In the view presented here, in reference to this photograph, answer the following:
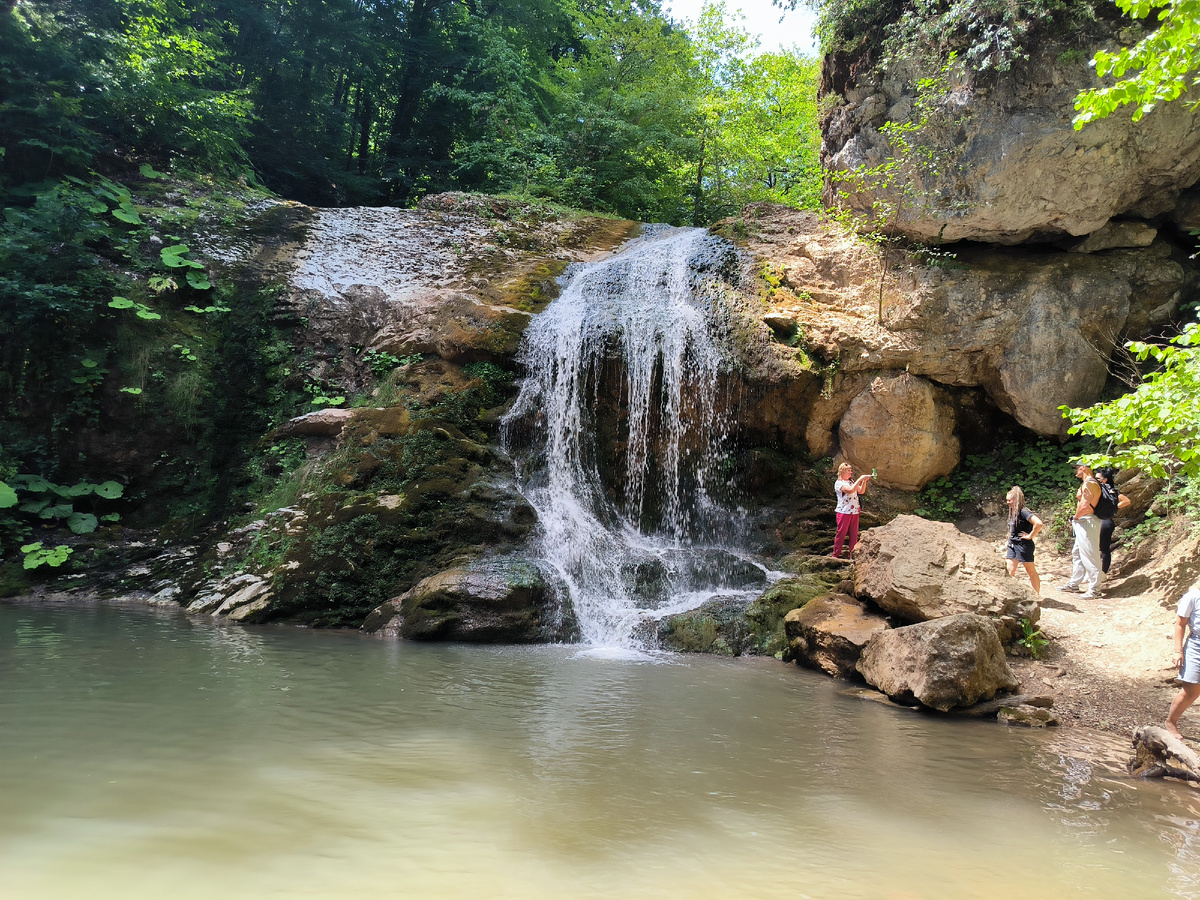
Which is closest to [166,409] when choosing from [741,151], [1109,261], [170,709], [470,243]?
[470,243]

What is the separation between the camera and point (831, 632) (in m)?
7.58

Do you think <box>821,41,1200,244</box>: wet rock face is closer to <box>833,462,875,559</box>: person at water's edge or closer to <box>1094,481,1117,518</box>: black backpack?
<box>1094,481,1117,518</box>: black backpack

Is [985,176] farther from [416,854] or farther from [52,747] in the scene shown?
[52,747]

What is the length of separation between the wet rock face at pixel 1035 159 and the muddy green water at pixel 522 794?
8.58 metres

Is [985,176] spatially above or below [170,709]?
above

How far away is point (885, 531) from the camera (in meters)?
8.75

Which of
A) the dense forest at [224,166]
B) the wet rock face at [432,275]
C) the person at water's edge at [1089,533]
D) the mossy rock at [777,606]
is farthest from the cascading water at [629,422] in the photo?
the person at water's edge at [1089,533]

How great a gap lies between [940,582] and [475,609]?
204 inches

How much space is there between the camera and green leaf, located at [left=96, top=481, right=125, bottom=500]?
10789mm

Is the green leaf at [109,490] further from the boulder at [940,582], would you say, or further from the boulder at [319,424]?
the boulder at [940,582]

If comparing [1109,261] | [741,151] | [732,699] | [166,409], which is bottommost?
[732,699]

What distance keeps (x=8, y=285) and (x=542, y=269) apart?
28.3ft

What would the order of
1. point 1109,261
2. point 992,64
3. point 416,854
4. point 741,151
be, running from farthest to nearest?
point 741,151, point 1109,261, point 992,64, point 416,854

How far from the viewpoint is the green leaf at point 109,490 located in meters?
10.8
